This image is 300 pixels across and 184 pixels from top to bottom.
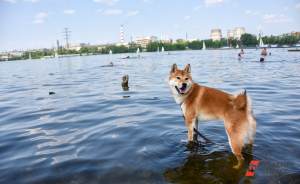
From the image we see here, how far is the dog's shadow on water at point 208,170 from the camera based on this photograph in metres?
8.11

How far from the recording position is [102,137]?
12.2m

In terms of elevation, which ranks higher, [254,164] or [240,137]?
[240,137]

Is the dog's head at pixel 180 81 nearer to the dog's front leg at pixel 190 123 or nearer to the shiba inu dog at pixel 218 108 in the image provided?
the shiba inu dog at pixel 218 108

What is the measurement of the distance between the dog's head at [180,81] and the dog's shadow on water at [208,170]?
6.36 feet

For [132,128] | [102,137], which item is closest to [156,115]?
[132,128]

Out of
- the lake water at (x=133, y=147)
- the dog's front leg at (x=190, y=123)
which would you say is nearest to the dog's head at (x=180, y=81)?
the dog's front leg at (x=190, y=123)

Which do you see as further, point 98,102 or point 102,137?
point 98,102

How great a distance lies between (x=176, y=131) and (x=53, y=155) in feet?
15.2

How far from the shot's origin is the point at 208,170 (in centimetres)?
866

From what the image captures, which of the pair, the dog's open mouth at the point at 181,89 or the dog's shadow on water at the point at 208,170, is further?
the dog's open mouth at the point at 181,89

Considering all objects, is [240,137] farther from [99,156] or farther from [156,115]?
[156,115]

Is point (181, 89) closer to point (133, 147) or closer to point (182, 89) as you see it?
point (182, 89)

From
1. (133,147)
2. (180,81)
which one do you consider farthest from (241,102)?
(133,147)

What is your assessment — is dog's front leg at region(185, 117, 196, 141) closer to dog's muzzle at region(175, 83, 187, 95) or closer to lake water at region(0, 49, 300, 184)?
lake water at region(0, 49, 300, 184)
